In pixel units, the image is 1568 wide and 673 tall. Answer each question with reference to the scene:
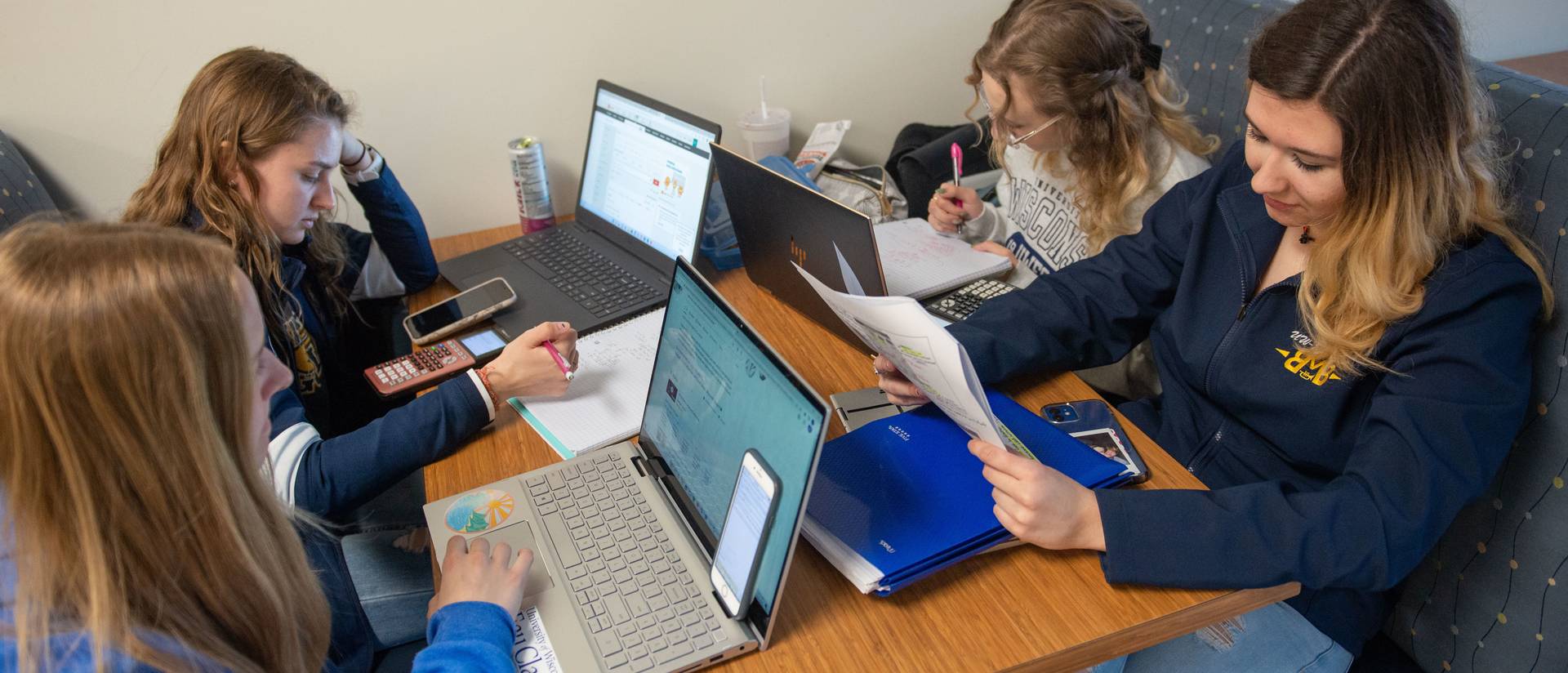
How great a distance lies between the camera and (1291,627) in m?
1.13

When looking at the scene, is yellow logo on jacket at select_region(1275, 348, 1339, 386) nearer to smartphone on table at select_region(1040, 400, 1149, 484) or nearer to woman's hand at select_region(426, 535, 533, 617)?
smartphone on table at select_region(1040, 400, 1149, 484)

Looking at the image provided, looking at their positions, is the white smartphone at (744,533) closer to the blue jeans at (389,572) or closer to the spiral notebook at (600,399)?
the spiral notebook at (600,399)

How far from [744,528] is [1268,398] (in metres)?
0.70

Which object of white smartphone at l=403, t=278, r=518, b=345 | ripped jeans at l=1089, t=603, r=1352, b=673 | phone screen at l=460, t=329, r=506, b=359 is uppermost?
white smartphone at l=403, t=278, r=518, b=345

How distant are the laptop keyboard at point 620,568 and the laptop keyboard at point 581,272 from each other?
44 cm

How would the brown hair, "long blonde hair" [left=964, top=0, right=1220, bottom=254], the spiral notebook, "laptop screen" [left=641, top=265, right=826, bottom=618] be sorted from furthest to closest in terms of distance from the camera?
"long blonde hair" [left=964, top=0, right=1220, bottom=254] → the brown hair → the spiral notebook → "laptop screen" [left=641, top=265, right=826, bottom=618]

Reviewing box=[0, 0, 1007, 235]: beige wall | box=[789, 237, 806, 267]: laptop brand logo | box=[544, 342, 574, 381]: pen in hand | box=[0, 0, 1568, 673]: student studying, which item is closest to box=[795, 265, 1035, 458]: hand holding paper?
box=[0, 0, 1568, 673]: student studying

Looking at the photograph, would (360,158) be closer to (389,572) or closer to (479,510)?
(389,572)

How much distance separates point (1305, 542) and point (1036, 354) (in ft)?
1.39

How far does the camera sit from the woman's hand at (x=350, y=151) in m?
1.51

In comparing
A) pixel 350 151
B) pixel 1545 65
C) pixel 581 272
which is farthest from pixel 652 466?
pixel 1545 65

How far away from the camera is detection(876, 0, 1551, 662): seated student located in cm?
92

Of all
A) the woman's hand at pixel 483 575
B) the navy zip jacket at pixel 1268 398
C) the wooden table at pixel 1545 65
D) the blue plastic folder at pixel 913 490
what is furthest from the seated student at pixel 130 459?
the wooden table at pixel 1545 65

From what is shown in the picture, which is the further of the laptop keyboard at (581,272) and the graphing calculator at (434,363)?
the laptop keyboard at (581,272)
